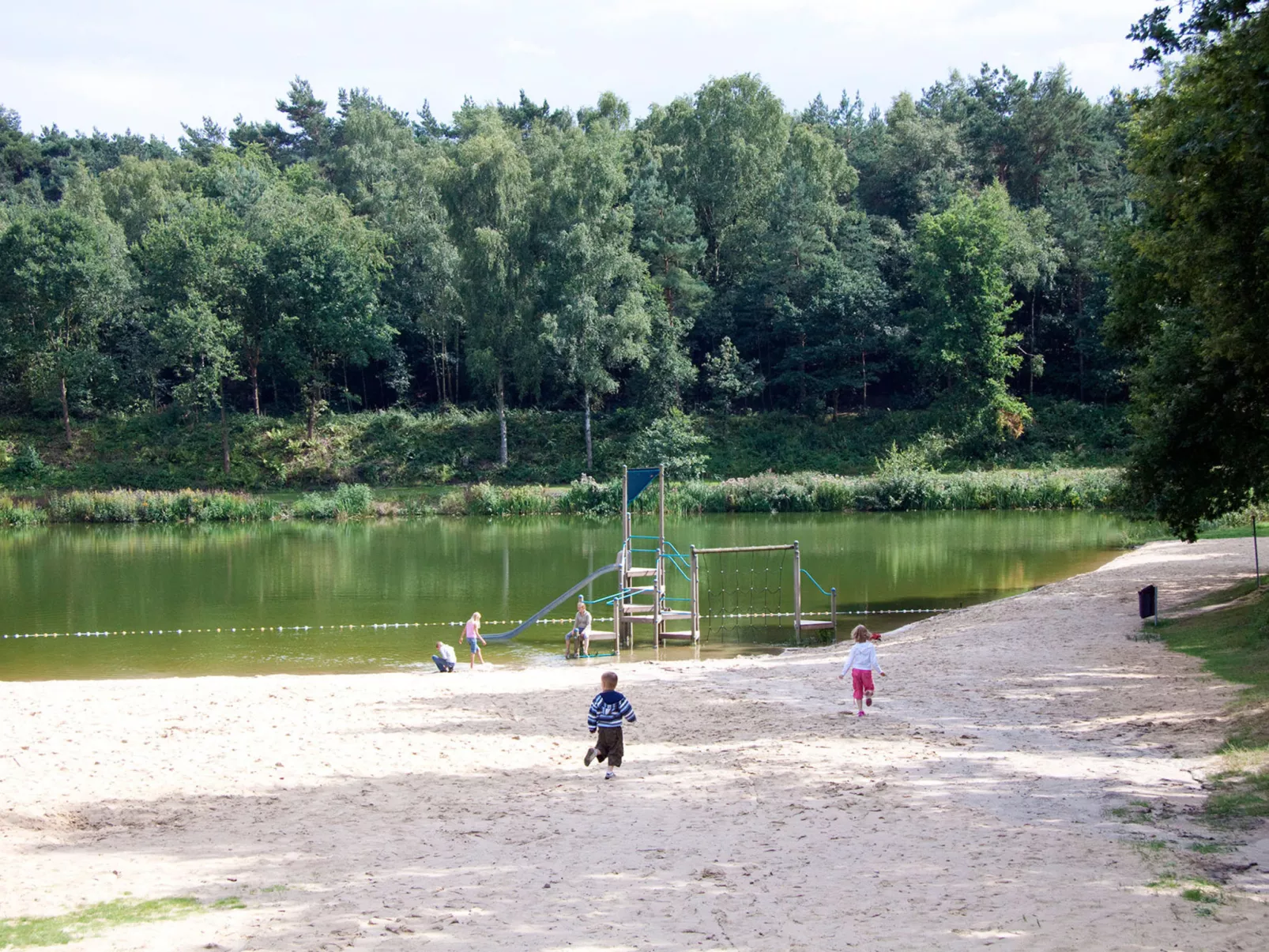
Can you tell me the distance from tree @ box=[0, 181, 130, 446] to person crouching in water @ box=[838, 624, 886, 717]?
184 ft

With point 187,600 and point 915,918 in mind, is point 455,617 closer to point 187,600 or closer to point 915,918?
point 187,600

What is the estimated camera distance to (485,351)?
59.1 m

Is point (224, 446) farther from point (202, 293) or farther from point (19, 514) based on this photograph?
point (19, 514)

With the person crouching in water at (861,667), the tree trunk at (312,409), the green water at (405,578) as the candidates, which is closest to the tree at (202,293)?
the tree trunk at (312,409)

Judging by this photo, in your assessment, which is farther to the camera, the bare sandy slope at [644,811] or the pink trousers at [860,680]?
the pink trousers at [860,680]

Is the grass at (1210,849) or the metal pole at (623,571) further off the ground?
the metal pole at (623,571)

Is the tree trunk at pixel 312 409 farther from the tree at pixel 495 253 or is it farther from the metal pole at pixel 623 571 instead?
the metal pole at pixel 623 571

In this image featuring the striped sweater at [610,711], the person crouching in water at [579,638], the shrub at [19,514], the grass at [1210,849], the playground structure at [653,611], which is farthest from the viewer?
the shrub at [19,514]

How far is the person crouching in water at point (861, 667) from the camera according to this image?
45.5 ft

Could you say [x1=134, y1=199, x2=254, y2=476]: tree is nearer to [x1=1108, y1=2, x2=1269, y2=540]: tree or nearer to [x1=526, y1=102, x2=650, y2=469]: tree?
[x1=526, y1=102, x2=650, y2=469]: tree

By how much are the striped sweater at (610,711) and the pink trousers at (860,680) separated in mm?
3688

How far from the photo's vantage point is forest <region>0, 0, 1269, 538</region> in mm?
59344

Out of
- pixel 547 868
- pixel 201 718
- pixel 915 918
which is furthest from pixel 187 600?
pixel 915 918

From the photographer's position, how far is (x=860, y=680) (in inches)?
552
